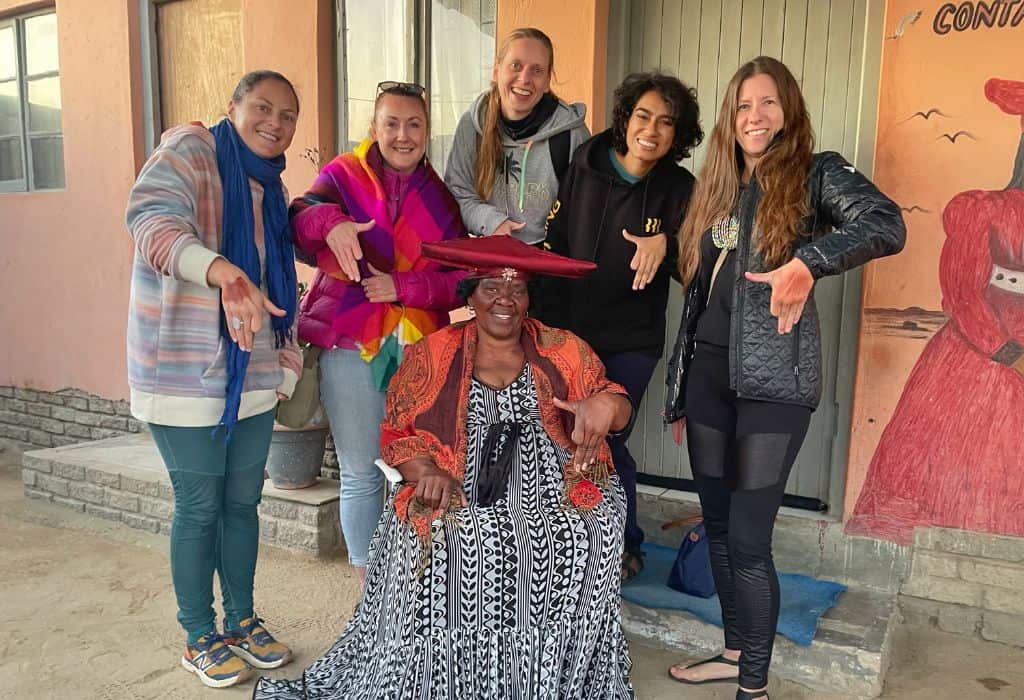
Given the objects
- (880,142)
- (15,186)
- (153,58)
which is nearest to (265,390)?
(880,142)

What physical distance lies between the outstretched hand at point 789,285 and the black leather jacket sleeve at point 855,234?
0.09 feet

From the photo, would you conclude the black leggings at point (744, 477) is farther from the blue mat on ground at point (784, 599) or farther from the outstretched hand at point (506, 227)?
the outstretched hand at point (506, 227)

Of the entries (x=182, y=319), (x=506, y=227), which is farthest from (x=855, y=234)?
(x=182, y=319)

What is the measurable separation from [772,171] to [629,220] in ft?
1.97

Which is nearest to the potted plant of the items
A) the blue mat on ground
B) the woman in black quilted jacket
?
the blue mat on ground

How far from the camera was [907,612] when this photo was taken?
323 centimetres

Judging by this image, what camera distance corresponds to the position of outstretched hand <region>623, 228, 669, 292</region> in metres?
2.67

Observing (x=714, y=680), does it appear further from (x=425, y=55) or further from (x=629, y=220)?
(x=425, y=55)

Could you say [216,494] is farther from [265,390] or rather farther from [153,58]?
[153,58]

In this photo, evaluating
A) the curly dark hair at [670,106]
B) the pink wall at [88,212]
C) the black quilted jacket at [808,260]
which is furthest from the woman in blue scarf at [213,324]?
the pink wall at [88,212]

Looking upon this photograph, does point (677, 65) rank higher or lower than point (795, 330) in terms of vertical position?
higher

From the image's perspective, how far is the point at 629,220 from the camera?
278cm

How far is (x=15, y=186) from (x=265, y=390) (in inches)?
207

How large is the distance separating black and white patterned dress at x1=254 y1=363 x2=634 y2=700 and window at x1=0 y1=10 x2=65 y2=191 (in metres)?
5.44
